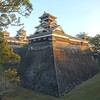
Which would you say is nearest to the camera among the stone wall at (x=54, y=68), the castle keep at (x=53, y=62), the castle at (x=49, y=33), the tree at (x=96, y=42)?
the stone wall at (x=54, y=68)

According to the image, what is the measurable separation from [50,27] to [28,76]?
29.9 ft

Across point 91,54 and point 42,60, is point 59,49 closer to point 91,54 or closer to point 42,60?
point 42,60

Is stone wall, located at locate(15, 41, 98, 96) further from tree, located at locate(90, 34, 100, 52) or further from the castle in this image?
tree, located at locate(90, 34, 100, 52)

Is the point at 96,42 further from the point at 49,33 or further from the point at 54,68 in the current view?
the point at 54,68

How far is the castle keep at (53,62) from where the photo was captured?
23.9 m

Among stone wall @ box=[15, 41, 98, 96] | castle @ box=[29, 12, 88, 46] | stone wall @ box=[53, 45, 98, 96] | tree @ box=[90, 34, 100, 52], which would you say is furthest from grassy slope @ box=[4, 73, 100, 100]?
tree @ box=[90, 34, 100, 52]

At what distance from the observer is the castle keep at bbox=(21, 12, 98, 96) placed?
939 inches

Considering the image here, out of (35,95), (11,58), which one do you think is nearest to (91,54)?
(35,95)

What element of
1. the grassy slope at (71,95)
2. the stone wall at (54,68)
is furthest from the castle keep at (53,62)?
the grassy slope at (71,95)

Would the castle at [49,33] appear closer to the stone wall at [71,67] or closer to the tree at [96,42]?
the stone wall at [71,67]

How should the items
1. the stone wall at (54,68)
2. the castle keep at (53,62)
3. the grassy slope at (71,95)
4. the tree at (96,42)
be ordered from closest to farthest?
the grassy slope at (71,95) < the stone wall at (54,68) < the castle keep at (53,62) < the tree at (96,42)

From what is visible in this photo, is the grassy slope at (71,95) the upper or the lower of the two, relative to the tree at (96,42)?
lower

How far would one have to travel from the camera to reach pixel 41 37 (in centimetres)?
2872

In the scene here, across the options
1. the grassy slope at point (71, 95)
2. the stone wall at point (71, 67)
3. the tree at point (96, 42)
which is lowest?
the grassy slope at point (71, 95)
